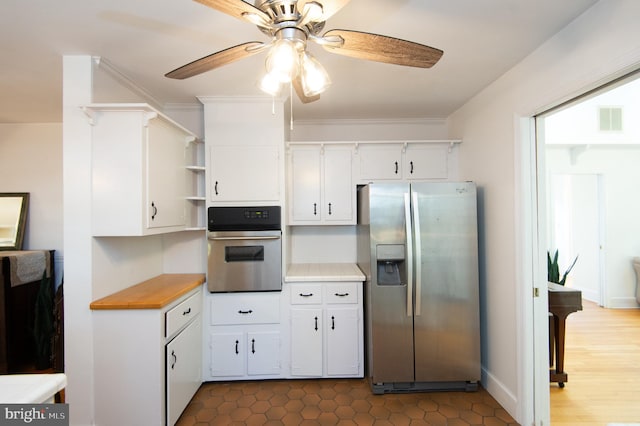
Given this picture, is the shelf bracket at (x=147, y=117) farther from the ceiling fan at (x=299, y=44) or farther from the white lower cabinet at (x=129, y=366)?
the white lower cabinet at (x=129, y=366)

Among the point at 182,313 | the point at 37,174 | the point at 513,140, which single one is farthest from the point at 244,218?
the point at 37,174

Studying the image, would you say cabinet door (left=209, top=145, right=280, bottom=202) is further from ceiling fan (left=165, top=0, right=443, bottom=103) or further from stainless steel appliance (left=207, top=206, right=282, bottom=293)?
ceiling fan (left=165, top=0, right=443, bottom=103)

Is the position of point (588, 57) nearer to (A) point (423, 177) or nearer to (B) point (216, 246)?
(A) point (423, 177)

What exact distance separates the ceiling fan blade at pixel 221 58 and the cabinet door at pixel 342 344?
6.87 ft

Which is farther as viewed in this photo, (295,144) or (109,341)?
(295,144)

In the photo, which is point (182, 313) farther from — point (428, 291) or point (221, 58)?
point (428, 291)

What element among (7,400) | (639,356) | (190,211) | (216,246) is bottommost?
(639,356)

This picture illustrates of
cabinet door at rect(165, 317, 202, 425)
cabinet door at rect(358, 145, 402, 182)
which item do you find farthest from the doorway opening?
cabinet door at rect(165, 317, 202, 425)

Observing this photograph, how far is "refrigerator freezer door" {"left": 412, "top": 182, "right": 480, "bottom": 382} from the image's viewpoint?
2.38 meters

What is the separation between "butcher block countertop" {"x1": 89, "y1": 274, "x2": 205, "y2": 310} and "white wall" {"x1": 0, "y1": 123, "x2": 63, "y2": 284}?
5.04ft

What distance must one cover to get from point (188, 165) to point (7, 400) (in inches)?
82.2

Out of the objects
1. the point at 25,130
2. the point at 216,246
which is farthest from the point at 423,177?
the point at 25,130

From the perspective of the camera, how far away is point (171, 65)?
203 cm

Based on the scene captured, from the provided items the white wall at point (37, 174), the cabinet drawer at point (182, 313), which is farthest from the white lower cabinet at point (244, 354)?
the white wall at point (37, 174)
